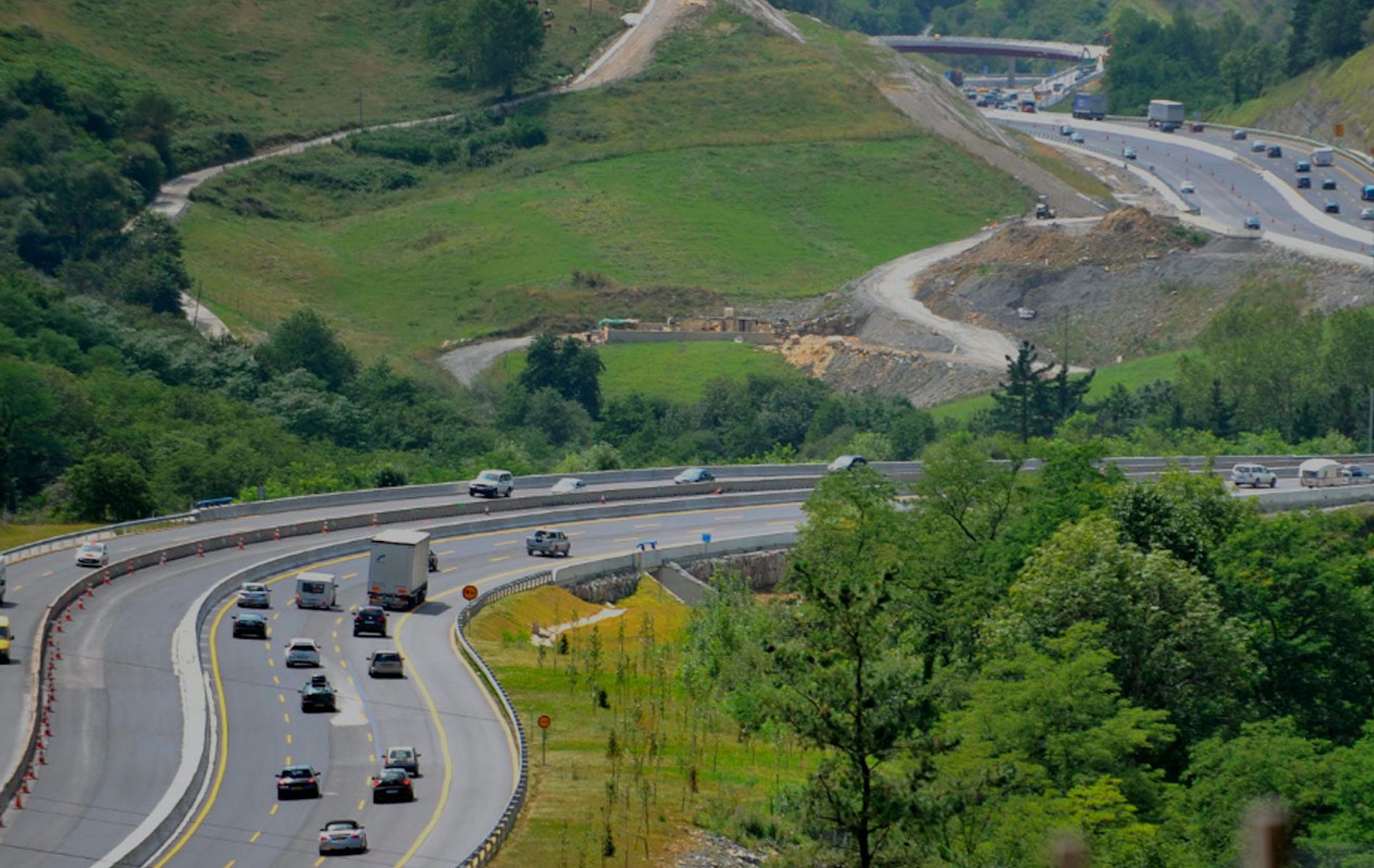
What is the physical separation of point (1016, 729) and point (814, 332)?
12966cm

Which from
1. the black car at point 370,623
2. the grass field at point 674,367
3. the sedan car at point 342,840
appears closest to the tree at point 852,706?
the sedan car at point 342,840

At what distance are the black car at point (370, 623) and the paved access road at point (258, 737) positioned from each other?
60 centimetres

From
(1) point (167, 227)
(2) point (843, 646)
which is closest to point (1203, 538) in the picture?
(2) point (843, 646)

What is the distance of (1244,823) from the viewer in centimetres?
5725

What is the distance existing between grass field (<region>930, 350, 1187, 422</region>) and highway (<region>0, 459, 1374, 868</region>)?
7948cm

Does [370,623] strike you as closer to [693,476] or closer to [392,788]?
[392,788]

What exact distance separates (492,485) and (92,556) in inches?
1230

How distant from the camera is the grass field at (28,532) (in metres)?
94.5

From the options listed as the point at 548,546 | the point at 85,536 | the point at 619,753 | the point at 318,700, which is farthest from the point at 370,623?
the point at 548,546

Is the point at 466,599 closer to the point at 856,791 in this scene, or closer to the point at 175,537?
the point at 175,537

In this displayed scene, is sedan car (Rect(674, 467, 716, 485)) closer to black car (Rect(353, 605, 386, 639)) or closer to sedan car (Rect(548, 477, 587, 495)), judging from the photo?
sedan car (Rect(548, 477, 587, 495))

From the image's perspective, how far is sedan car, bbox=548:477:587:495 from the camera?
4766 inches

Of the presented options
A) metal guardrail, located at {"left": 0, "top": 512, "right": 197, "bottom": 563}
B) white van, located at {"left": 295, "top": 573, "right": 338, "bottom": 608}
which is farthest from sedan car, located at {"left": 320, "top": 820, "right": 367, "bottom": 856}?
metal guardrail, located at {"left": 0, "top": 512, "right": 197, "bottom": 563}

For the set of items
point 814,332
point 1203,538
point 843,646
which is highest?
point 843,646
